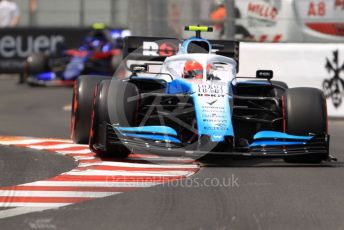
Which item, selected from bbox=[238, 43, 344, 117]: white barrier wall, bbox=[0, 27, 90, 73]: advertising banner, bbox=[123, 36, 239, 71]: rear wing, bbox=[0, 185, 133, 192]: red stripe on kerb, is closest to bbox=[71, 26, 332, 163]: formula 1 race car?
bbox=[123, 36, 239, 71]: rear wing

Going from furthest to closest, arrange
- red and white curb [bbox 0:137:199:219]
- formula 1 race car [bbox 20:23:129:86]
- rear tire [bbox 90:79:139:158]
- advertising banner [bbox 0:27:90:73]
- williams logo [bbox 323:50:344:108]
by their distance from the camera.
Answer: advertising banner [bbox 0:27:90:73] < formula 1 race car [bbox 20:23:129:86] < williams logo [bbox 323:50:344:108] < rear tire [bbox 90:79:139:158] < red and white curb [bbox 0:137:199:219]

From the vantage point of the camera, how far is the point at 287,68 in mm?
13891

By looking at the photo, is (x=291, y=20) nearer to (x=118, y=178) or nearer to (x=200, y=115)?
(x=200, y=115)

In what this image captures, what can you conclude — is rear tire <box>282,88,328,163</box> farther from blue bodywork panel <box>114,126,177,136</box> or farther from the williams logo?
the williams logo

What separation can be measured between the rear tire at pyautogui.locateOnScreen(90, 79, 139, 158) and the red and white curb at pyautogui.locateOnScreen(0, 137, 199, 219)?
14cm

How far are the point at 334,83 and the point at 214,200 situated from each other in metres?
7.62

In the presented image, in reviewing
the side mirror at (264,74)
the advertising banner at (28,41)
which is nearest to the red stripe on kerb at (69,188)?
the side mirror at (264,74)

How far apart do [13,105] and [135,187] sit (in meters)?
10.0

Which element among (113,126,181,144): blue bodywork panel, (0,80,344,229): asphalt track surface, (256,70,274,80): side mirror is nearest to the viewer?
(0,80,344,229): asphalt track surface


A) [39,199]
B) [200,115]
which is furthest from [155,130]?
[39,199]

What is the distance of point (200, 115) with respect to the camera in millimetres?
8352

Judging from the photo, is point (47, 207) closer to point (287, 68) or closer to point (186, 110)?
point (186, 110)

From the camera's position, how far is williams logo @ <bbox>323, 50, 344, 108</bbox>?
542 inches

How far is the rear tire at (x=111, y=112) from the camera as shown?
8578 millimetres
